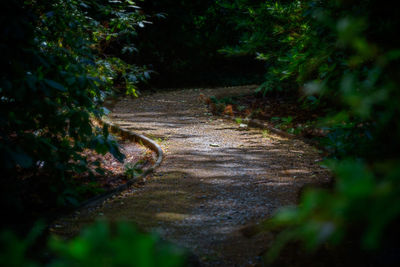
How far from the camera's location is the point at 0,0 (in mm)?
3066

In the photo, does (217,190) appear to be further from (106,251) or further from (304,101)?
(106,251)

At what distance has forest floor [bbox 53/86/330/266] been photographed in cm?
375

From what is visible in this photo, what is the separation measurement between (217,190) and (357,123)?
264 cm

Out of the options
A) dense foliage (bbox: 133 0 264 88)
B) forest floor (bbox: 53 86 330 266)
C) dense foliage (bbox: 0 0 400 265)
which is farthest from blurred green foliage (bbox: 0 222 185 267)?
dense foliage (bbox: 133 0 264 88)

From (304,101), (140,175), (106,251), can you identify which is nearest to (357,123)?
(304,101)

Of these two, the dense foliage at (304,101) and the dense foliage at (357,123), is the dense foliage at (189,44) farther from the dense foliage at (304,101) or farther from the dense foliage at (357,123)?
the dense foliage at (357,123)

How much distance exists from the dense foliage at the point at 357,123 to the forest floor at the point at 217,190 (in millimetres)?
598

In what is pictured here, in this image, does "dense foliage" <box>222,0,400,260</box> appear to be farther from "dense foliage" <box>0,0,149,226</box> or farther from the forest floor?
"dense foliage" <box>0,0,149,226</box>

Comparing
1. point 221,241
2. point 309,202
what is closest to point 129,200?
point 221,241

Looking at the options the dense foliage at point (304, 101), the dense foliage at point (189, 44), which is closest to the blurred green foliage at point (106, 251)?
the dense foliage at point (304, 101)

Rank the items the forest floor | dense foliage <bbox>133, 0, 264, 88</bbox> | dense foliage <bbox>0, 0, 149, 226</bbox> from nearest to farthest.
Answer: dense foliage <bbox>0, 0, 149, 226</bbox> → the forest floor → dense foliage <bbox>133, 0, 264, 88</bbox>

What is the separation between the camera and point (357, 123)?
2.96 metres

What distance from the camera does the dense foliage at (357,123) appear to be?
0.84 metres

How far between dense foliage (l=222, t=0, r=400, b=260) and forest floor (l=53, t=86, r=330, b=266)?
1.96 ft
